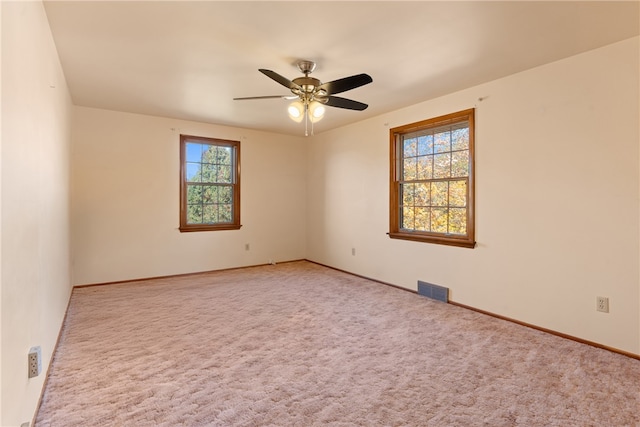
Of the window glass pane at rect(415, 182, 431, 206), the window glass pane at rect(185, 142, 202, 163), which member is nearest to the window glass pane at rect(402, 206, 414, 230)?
the window glass pane at rect(415, 182, 431, 206)

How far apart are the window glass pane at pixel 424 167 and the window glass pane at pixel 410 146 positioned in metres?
0.14

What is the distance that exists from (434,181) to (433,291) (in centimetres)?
136

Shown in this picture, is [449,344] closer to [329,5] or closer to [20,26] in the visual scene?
[329,5]

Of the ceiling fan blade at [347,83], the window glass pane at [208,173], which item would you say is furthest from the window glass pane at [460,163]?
the window glass pane at [208,173]

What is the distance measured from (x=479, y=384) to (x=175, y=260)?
453cm

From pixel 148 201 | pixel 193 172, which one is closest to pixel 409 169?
pixel 193 172

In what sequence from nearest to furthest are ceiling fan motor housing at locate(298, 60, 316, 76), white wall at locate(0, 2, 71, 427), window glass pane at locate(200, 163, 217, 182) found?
white wall at locate(0, 2, 71, 427)
ceiling fan motor housing at locate(298, 60, 316, 76)
window glass pane at locate(200, 163, 217, 182)

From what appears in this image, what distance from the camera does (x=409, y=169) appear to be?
15.0 ft

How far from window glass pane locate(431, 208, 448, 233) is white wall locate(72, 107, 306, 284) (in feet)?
9.92

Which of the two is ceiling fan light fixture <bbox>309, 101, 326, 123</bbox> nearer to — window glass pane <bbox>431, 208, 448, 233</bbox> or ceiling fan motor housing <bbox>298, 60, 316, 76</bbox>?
ceiling fan motor housing <bbox>298, 60, 316, 76</bbox>

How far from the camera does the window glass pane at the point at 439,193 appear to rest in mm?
4070

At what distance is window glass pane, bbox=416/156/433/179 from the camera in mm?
4262

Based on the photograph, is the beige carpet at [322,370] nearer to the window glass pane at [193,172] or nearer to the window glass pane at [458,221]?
the window glass pane at [458,221]

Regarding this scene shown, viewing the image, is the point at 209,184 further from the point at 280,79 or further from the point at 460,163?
the point at 460,163
